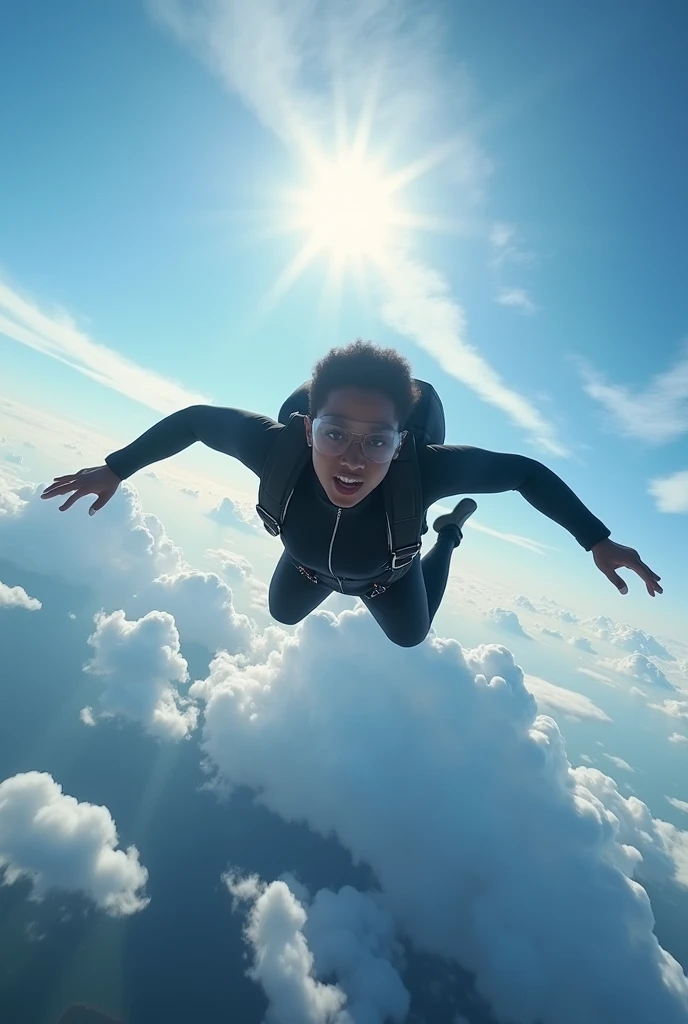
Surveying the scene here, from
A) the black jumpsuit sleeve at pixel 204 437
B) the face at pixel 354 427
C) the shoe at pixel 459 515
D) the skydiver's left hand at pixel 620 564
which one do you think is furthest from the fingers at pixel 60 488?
the shoe at pixel 459 515

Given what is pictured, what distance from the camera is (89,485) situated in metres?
2.91

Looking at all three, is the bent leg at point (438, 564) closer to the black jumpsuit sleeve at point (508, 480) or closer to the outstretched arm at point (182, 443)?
the black jumpsuit sleeve at point (508, 480)

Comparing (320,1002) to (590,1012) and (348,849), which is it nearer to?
(348,849)

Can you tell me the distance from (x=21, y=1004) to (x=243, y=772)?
77.1m

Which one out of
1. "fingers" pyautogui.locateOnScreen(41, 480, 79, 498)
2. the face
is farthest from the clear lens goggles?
"fingers" pyautogui.locateOnScreen(41, 480, 79, 498)

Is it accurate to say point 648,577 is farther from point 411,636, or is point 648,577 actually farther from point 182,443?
point 182,443

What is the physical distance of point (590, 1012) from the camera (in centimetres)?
9275

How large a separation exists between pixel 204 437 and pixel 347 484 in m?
1.36

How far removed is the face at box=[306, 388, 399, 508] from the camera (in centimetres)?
253

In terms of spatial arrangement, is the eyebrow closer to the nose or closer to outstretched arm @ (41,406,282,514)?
the nose

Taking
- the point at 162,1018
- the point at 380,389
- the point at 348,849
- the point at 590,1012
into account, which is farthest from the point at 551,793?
the point at 380,389

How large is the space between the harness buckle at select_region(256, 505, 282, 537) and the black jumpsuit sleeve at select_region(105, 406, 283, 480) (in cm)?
29

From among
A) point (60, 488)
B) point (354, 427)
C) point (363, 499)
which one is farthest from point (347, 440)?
point (60, 488)

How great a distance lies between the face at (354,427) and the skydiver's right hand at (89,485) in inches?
60.2
